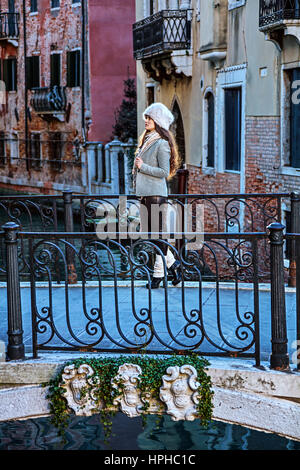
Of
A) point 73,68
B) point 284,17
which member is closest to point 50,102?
point 73,68

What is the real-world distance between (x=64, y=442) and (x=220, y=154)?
12.2 m

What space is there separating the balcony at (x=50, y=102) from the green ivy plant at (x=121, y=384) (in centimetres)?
2616

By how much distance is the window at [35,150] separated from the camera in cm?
3341

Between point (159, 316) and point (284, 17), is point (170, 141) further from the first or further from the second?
point (284, 17)

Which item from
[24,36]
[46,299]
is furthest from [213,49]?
[24,36]

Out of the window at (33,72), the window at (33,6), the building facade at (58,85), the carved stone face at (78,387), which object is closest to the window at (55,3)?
the building facade at (58,85)

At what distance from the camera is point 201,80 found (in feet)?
61.5

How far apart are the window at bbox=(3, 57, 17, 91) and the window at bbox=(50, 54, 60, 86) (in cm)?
386

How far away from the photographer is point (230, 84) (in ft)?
54.1

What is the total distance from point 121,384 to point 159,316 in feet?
4.48

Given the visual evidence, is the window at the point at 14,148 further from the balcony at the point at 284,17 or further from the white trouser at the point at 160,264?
the white trouser at the point at 160,264

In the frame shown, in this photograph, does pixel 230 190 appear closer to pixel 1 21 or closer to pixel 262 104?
pixel 262 104

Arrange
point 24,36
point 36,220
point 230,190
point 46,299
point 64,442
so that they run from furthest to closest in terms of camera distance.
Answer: point 24,36, point 36,220, point 230,190, point 46,299, point 64,442
